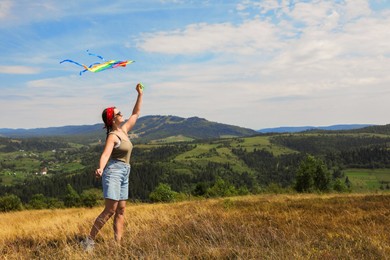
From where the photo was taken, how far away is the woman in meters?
5.52

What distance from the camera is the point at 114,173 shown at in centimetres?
→ 560

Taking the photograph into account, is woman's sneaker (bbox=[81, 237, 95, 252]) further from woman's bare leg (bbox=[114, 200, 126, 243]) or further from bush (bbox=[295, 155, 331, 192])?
bush (bbox=[295, 155, 331, 192])

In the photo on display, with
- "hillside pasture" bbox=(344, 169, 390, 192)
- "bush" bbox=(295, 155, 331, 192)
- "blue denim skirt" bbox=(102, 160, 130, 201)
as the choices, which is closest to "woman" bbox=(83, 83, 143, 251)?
"blue denim skirt" bbox=(102, 160, 130, 201)

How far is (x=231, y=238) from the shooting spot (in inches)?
223

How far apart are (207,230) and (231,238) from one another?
54cm

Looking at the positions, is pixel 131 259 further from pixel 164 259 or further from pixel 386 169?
pixel 386 169

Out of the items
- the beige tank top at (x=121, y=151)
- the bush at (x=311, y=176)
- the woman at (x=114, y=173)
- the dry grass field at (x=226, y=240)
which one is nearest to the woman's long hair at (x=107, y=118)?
the woman at (x=114, y=173)

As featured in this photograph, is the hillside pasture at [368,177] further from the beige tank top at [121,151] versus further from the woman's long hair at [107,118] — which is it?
the woman's long hair at [107,118]

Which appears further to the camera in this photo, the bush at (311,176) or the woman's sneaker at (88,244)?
the bush at (311,176)

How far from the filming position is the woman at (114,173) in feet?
18.1

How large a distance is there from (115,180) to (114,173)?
4.6 inches

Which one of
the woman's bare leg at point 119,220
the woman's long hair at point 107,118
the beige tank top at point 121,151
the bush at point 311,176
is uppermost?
the woman's long hair at point 107,118

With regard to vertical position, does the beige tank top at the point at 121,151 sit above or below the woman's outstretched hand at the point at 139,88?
below

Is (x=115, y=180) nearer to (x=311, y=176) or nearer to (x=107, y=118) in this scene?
(x=107, y=118)
